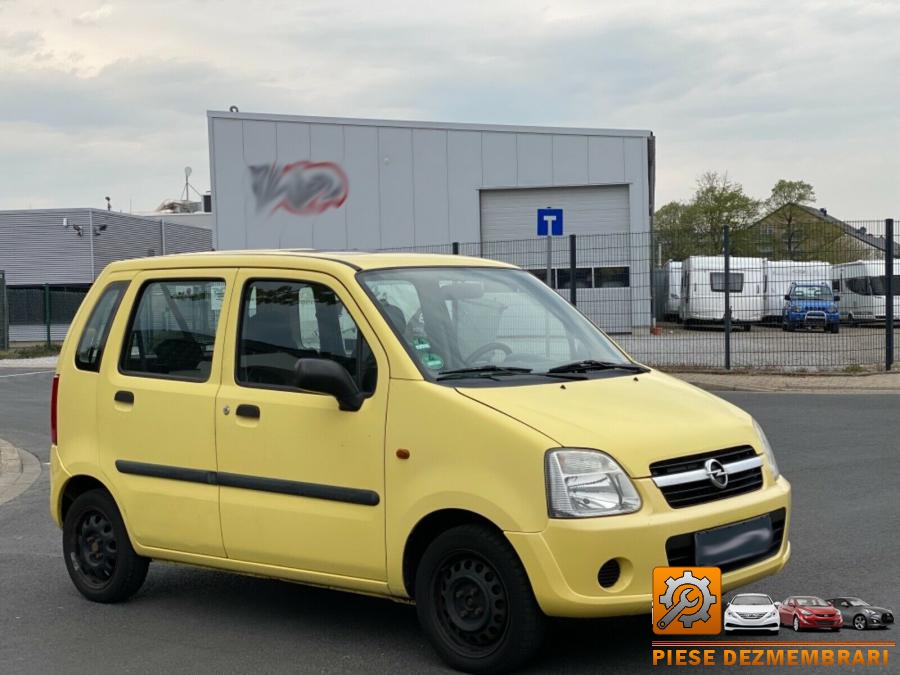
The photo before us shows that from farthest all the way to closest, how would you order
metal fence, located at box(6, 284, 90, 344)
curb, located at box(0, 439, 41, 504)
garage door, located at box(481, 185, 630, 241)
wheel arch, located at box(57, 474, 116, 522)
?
metal fence, located at box(6, 284, 90, 344)
garage door, located at box(481, 185, 630, 241)
curb, located at box(0, 439, 41, 504)
wheel arch, located at box(57, 474, 116, 522)

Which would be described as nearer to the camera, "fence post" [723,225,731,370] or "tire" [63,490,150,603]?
"tire" [63,490,150,603]

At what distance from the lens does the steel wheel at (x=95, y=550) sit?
6.29 m

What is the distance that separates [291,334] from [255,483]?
735mm

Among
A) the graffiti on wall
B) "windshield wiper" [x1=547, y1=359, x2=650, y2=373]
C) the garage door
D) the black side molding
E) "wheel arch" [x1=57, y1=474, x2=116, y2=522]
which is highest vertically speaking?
the graffiti on wall

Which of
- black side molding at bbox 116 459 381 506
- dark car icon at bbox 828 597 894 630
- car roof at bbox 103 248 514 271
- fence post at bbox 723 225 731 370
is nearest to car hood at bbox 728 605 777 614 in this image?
dark car icon at bbox 828 597 894 630

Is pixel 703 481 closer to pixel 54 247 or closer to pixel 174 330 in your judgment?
pixel 174 330

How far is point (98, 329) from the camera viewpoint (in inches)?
255

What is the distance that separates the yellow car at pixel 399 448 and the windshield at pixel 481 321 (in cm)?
1

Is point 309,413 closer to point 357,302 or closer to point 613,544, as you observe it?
point 357,302

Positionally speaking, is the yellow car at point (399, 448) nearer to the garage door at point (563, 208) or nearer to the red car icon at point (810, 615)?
the red car icon at point (810, 615)

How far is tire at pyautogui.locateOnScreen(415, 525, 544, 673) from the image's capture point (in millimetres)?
4594

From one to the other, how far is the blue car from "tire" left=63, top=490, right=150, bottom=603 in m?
13.6

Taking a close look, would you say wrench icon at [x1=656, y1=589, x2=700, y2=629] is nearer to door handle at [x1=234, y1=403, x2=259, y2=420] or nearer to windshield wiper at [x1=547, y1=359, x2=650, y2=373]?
windshield wiper at [x1=547, y1=359, x2=650, y2=373]

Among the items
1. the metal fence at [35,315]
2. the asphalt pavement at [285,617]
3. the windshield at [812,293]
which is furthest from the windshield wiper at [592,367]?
the metal fence at [35,315]
